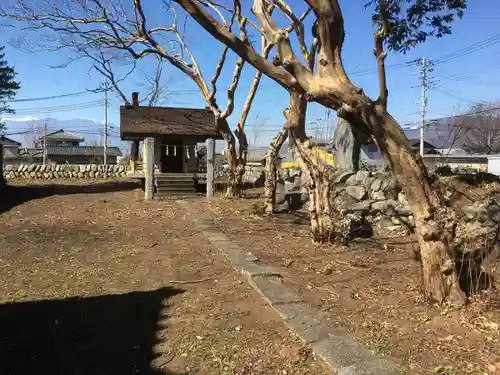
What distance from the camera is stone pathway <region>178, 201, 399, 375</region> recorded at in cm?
321

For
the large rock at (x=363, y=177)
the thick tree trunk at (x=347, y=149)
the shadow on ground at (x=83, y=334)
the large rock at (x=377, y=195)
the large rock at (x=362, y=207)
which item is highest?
the thick tree trunk at (x=347, y=149)

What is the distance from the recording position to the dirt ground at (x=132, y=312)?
3.58 metres

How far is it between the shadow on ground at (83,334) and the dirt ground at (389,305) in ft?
5.63

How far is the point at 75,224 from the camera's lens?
34.2ft

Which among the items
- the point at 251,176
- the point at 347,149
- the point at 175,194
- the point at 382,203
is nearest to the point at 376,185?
the point at 382,203

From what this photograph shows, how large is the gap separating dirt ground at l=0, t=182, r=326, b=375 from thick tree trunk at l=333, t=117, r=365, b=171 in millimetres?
6831

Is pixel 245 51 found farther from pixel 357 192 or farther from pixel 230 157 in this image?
pixel 230 157

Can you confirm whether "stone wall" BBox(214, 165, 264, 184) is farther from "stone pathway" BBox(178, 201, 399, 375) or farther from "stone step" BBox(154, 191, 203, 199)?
"stone pathway" BBox(178, 201, 399, 375)

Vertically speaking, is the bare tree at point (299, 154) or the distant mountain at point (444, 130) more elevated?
the distant mountain at point (444, 130)

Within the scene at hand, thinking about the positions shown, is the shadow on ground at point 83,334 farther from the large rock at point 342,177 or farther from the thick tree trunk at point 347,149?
the thick tree trunk at point 347,149

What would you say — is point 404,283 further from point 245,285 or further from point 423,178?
point 245,285

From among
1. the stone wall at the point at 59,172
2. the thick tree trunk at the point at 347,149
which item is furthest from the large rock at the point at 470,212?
the stone wall at the point at 59,172

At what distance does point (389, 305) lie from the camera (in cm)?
452

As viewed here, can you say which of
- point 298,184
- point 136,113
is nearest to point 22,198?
point 136,113
